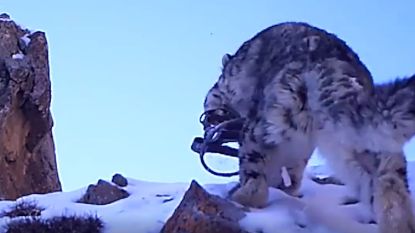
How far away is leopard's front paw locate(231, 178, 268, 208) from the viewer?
5770 millimetres

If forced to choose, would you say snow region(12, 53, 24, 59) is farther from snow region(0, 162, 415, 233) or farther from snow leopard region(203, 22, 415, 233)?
snow leopard region(203, 22, 415, 233)

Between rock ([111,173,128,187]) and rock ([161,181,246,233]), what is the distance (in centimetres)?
131

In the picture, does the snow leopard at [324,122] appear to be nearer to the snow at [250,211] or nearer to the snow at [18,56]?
the snow at [250,211]

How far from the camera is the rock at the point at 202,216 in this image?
16.6 ft

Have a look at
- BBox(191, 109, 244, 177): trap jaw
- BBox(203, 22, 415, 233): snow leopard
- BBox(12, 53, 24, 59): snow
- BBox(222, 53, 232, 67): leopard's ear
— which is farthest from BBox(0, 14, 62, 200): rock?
BBox(203, 22, 415, 233): snow leopard

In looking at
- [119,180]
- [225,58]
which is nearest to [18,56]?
[225,58]

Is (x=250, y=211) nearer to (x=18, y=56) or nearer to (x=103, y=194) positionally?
(x=103, y=194)

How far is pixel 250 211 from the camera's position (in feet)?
18.2

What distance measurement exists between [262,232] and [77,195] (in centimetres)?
173

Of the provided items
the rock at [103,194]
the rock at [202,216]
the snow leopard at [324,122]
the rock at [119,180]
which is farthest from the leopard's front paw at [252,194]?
the rock at [119,180]

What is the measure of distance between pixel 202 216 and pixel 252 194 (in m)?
0.78

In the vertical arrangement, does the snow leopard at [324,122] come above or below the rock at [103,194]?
above

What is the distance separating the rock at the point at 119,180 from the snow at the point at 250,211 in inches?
3.0

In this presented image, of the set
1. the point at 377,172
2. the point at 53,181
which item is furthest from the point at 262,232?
the point at 53,181
